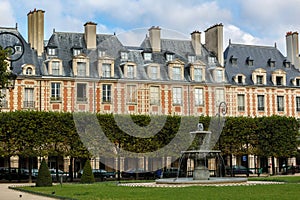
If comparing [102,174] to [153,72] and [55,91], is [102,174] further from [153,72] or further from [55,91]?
[153,72]

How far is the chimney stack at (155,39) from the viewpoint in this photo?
43.4 m

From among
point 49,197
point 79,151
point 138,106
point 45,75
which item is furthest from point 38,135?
point 49,197

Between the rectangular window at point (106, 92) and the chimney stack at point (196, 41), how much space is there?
8445mm

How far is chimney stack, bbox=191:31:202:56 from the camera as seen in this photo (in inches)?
1761

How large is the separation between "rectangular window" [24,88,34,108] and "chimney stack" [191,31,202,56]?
44.9 ft

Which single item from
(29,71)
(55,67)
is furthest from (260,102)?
(29,71)

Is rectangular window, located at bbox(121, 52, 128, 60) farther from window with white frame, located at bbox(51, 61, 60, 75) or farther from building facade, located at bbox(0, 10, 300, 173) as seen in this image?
window with white frame, located at bbox(51, 61, 60, 75)

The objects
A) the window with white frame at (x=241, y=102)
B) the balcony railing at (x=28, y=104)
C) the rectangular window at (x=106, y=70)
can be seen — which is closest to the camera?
the balcony railing at (x=28, y=104)

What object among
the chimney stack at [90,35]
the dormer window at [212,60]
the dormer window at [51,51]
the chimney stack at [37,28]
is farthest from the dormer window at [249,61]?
the chimney stack at [37,28]

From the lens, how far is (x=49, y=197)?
1777 centimetres

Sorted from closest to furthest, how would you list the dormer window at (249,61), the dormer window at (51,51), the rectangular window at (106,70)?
the dormer window at (51,51) → the rectangular window at (106,70) → the dormer window at (249,61)

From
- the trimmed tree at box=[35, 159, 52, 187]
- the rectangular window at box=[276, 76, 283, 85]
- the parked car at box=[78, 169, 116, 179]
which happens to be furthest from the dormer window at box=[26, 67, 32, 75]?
the rectangular window at box=[276, 76, 283, 85]

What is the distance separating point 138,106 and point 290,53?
14990 mm

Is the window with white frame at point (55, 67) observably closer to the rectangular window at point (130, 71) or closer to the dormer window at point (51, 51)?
the dormer window at point (51, 51)
